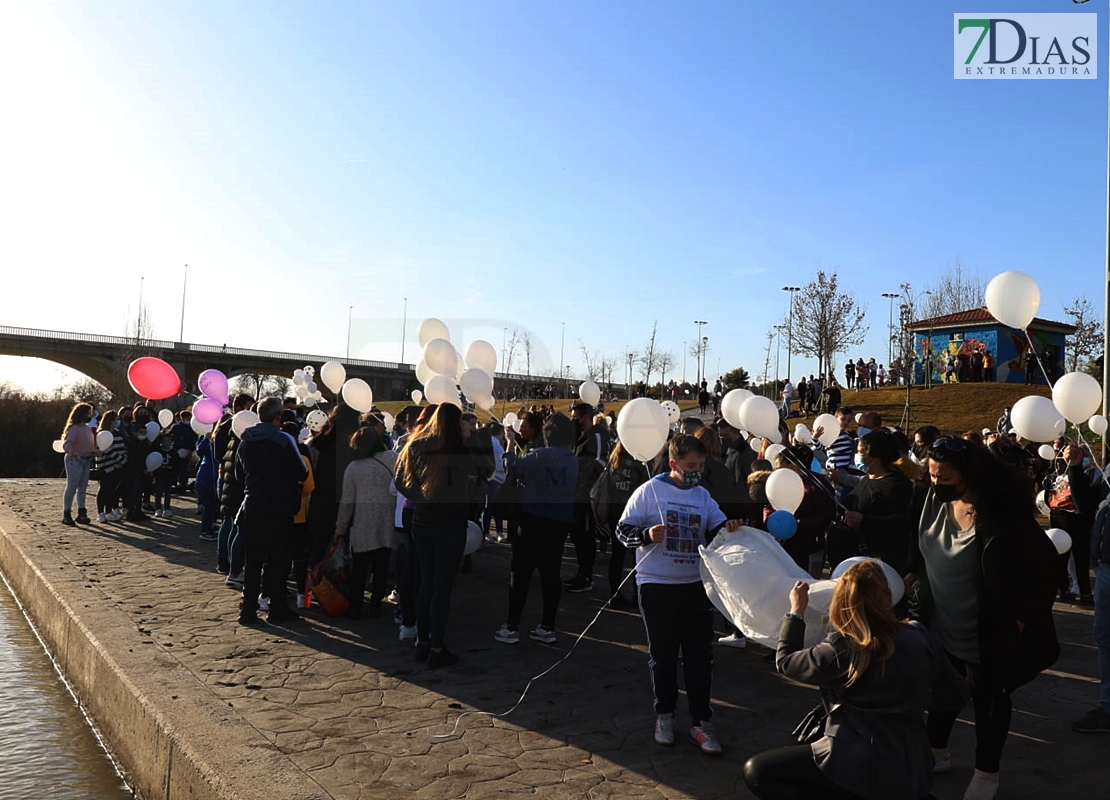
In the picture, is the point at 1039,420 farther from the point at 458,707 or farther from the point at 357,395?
the point at 357,395

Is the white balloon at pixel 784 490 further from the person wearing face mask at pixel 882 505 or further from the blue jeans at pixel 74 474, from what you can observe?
the blue jeans at pixel 74 474

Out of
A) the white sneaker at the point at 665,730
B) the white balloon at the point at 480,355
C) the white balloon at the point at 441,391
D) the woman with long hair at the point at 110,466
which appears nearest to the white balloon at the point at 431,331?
the white balloon at the point at 480,355

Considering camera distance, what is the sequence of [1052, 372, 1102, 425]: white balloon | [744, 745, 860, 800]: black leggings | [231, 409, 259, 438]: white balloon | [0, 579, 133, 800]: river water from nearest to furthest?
1. [744, 745, 860, 800]: black leggings
2. [0, 579, 133, 800]: river water
3. [1052, 372, 1102, 425]: white balloon
4. [231, 409, 259, 438]: white balloon

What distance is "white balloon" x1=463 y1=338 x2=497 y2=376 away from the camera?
903cm

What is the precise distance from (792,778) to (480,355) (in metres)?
6.52

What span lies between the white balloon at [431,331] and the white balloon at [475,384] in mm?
1153

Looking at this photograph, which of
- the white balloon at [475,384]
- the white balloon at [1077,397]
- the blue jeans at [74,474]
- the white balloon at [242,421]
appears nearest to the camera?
the white balloon at [1077,397]

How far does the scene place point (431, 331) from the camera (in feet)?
30.5

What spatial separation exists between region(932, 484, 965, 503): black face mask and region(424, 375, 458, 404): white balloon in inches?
174

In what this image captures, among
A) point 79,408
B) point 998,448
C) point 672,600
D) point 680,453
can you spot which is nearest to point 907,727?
point 672,600

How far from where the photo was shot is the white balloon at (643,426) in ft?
19.3

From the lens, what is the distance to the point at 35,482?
20578 millimetres

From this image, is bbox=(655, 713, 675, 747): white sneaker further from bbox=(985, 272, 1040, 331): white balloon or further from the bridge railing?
the bridge railing

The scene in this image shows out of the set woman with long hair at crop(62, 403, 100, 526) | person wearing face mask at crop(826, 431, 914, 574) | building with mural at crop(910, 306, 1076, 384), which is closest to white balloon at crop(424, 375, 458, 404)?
person wearing face mask at crop(826, 431, 914, 574)
